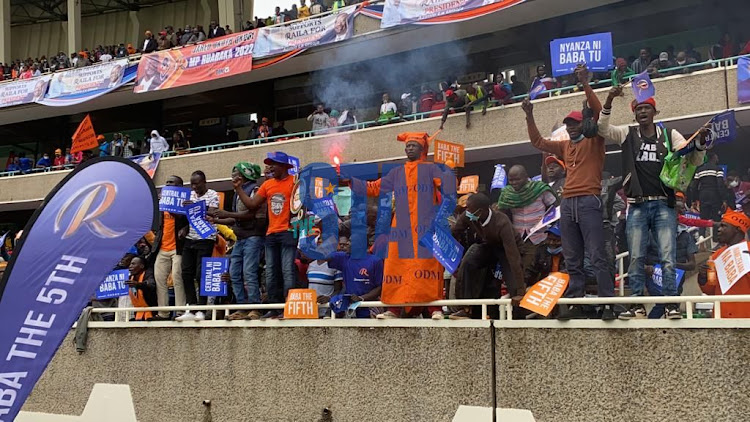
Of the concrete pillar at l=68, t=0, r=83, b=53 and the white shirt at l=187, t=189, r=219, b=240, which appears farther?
the concrete pillar at l=68, t=0, r=83, b=53

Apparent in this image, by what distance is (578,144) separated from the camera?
6160 mm

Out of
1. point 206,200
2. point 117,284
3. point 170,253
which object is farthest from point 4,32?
point 206,200

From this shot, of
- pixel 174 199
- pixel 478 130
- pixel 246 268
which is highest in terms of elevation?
pixel 478 130

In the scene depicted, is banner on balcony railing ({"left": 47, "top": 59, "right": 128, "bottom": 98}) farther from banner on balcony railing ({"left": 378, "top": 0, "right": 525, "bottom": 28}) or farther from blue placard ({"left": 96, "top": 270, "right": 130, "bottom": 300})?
blue placard ({"left": 96, "top": 270, "right": 130, "bottom": 300})

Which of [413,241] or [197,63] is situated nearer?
[413,241]

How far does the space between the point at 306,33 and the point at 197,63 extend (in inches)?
148

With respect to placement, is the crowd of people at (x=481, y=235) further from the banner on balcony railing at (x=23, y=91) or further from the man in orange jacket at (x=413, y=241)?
the banner on balcony railing at (x=23, y=91)

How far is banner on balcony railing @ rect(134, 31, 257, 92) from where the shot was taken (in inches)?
818

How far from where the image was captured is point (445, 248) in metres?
6.55

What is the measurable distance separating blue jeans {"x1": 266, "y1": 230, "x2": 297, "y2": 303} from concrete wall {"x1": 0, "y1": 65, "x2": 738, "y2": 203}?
758 centimetres

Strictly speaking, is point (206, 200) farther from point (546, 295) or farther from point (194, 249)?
point (546, 295)

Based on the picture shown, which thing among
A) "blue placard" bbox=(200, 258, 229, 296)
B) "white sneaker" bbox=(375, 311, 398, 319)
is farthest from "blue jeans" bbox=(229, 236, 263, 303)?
"white sneaker" bbox=(375, 311, 398, 319)

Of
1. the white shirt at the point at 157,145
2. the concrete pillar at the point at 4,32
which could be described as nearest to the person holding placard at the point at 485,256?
the white shirt at the point at 157,145

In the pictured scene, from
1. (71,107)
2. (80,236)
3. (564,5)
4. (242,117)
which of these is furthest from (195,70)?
(80,236)
